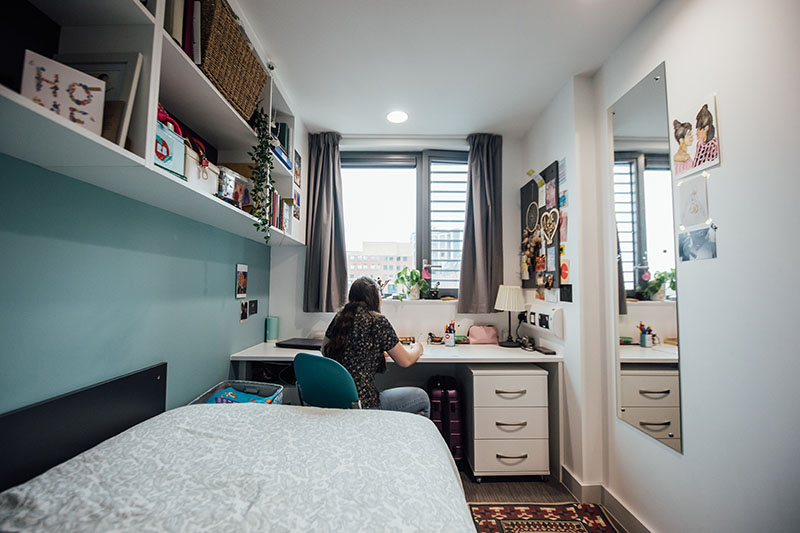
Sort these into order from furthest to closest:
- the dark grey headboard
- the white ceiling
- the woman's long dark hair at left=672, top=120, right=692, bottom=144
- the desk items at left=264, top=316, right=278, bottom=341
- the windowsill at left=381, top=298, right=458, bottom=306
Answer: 1. the windowsill at left=381, top=298, right=458, bottom=306
2. the desk items at left=264, top=316, right=278, bottom=341
3. the white ceiling
4. the woman's long dark hair at left=672, top=120, right=692, bottom=144
5. the dark grey headboard

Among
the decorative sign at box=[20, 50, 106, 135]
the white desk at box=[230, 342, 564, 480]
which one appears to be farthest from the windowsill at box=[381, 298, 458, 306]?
the decorative sign at box=[20, 50, 106, 135]

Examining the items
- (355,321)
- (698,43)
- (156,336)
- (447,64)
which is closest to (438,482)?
(355,321)

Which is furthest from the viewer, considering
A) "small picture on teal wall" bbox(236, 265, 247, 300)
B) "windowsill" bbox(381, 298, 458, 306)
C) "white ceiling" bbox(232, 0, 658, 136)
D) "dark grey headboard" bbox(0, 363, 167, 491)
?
"windowsill" bbox(381, 298, 458, 306)

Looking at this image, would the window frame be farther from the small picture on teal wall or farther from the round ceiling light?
the small picture on teal wall

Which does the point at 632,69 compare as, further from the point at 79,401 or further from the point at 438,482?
the point at 79,401

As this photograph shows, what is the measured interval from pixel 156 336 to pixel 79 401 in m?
0.40

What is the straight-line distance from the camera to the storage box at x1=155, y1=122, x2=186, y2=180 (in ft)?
3.56

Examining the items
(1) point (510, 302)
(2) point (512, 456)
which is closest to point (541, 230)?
(1) point (510, 302)

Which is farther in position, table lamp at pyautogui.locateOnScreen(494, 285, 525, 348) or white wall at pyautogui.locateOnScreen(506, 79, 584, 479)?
table lamp at pyautogui.locateOnScreen(494, 285, 525, 348)

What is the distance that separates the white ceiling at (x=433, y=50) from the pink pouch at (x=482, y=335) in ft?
5.72

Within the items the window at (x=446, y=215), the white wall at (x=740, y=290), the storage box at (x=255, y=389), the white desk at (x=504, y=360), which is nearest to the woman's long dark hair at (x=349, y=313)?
the storage box at (x=255, y=389)

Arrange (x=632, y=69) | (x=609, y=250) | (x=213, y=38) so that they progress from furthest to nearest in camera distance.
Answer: (x=609, y=250) < (x=632, y=69) < (x=213, y=38)

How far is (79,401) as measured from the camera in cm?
110

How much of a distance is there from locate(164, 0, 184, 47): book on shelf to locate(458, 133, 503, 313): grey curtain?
2230 mm
